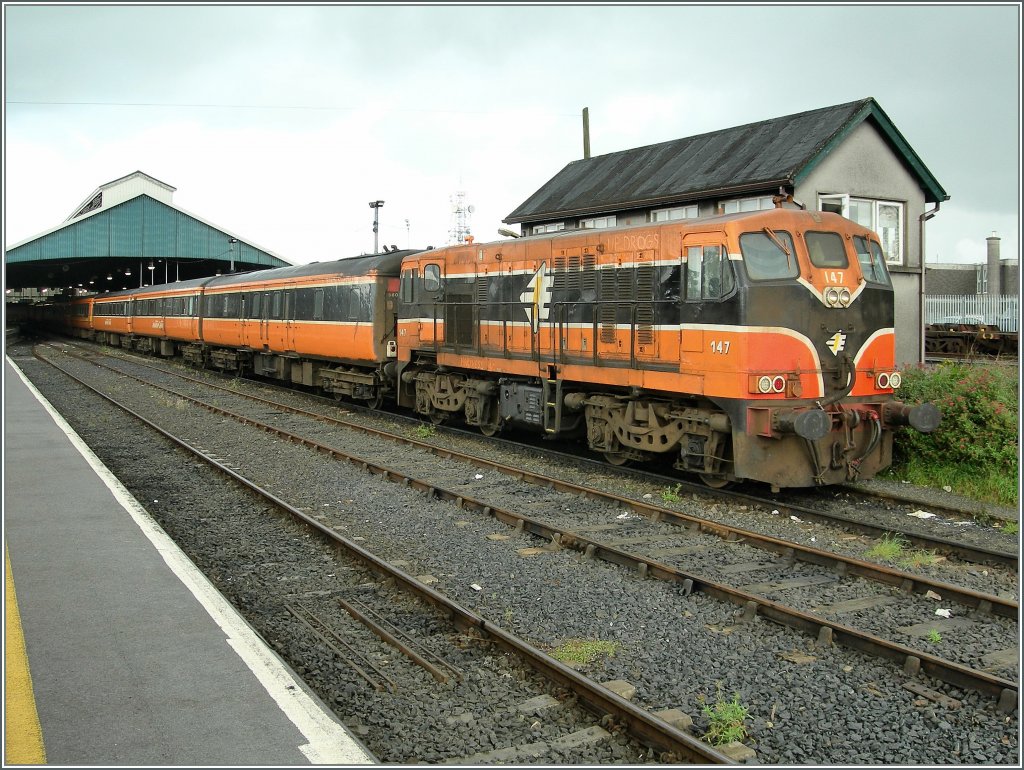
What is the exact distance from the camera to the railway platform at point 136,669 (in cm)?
402

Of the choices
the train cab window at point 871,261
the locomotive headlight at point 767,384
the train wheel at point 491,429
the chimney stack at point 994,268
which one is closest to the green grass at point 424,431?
the train wheel at point 491,429

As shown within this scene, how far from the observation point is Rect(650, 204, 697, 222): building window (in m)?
18.4

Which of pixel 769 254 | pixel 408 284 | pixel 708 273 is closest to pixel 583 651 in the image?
pixel 708 273

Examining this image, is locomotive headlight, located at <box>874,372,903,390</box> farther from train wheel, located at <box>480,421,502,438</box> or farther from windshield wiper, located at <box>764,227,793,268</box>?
train wheel, located at <box>480,421,502,438</box>

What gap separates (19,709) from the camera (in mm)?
4359

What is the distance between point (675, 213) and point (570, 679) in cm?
1527

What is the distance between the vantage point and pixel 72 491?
9.82 meters

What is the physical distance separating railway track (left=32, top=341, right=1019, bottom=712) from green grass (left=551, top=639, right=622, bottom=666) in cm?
134

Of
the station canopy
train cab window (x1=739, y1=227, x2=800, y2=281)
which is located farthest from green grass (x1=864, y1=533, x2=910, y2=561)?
the station canopy

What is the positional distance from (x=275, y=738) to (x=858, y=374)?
829 centimetres

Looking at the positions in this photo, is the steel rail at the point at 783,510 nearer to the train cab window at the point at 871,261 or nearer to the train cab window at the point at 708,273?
the train cab window at the point at 708,273

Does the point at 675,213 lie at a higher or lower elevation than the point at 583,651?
higher

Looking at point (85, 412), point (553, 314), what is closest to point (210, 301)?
point (85, 412)

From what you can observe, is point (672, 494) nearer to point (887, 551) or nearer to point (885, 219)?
point (887, 551)
